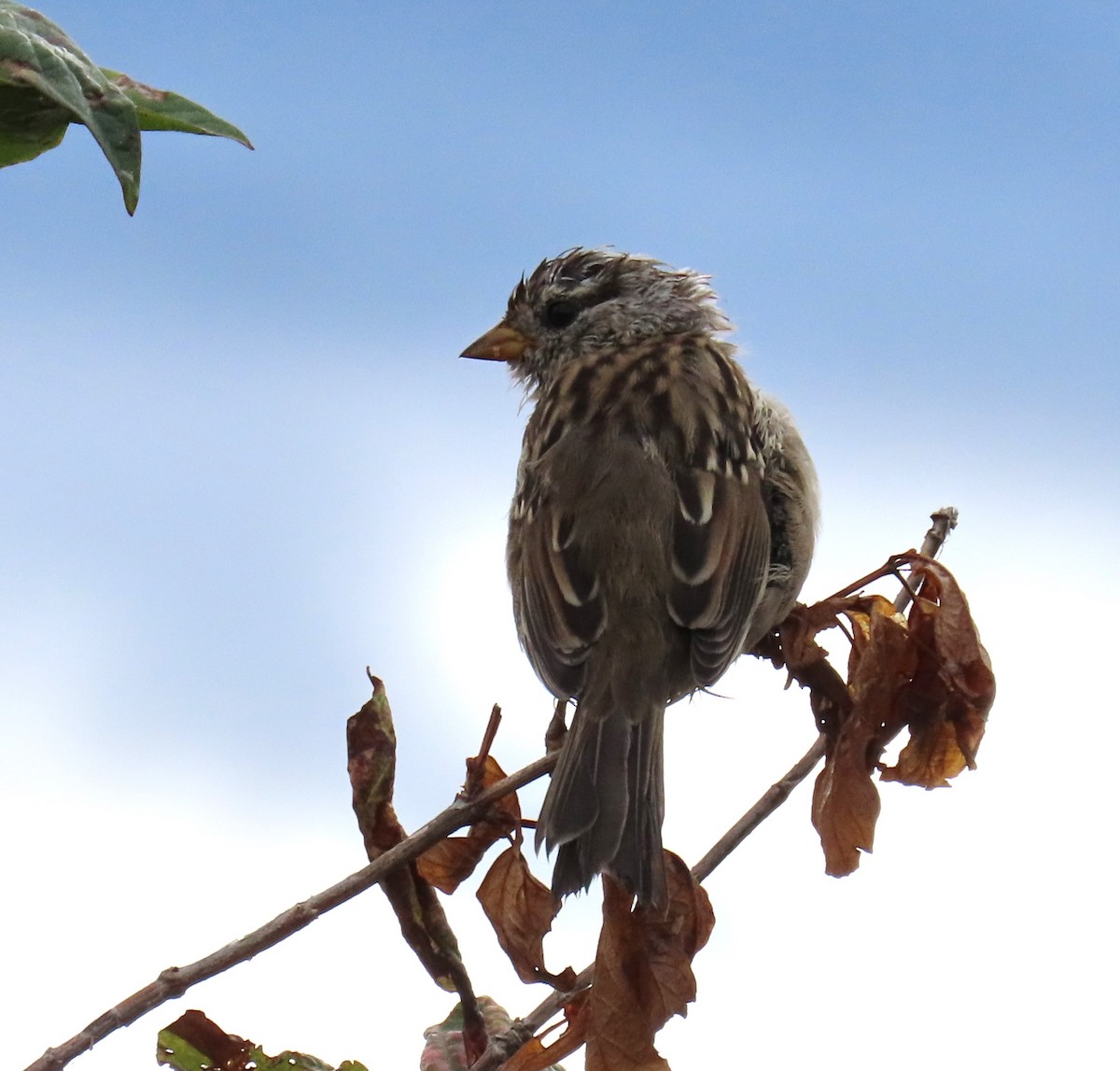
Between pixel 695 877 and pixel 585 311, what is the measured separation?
2.37 metres

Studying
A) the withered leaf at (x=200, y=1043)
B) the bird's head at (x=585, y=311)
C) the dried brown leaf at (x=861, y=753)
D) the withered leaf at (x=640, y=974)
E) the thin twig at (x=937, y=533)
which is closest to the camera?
the withered leaf at (x=640, y=974)

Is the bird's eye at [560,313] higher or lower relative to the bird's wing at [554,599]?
higher

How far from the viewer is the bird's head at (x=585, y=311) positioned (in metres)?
4.52

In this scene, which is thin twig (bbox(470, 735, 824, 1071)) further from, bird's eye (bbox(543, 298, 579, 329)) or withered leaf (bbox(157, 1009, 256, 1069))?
bird's eye (bbox(543, 298, 579, 329))

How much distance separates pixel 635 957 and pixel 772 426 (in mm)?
1823

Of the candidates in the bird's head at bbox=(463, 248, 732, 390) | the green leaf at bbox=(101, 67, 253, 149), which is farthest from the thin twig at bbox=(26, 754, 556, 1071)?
the bird's head at bbox=(463, 248, 732, 390)

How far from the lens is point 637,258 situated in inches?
186

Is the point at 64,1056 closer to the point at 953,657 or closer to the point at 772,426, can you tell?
the point at 953,657

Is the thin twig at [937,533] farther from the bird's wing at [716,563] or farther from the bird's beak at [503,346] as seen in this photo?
the bird's beak at [503,346]

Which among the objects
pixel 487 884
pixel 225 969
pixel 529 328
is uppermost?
pixel 529 328

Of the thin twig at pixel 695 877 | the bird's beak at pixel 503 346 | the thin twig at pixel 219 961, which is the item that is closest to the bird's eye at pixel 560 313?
the bird's beak at pixel 503 346

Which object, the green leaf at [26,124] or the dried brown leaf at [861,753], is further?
the dried brown leaf at [861,753]

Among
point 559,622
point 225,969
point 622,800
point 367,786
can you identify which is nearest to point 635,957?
point 622,800

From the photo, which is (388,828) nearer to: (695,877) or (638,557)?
(695,877)
